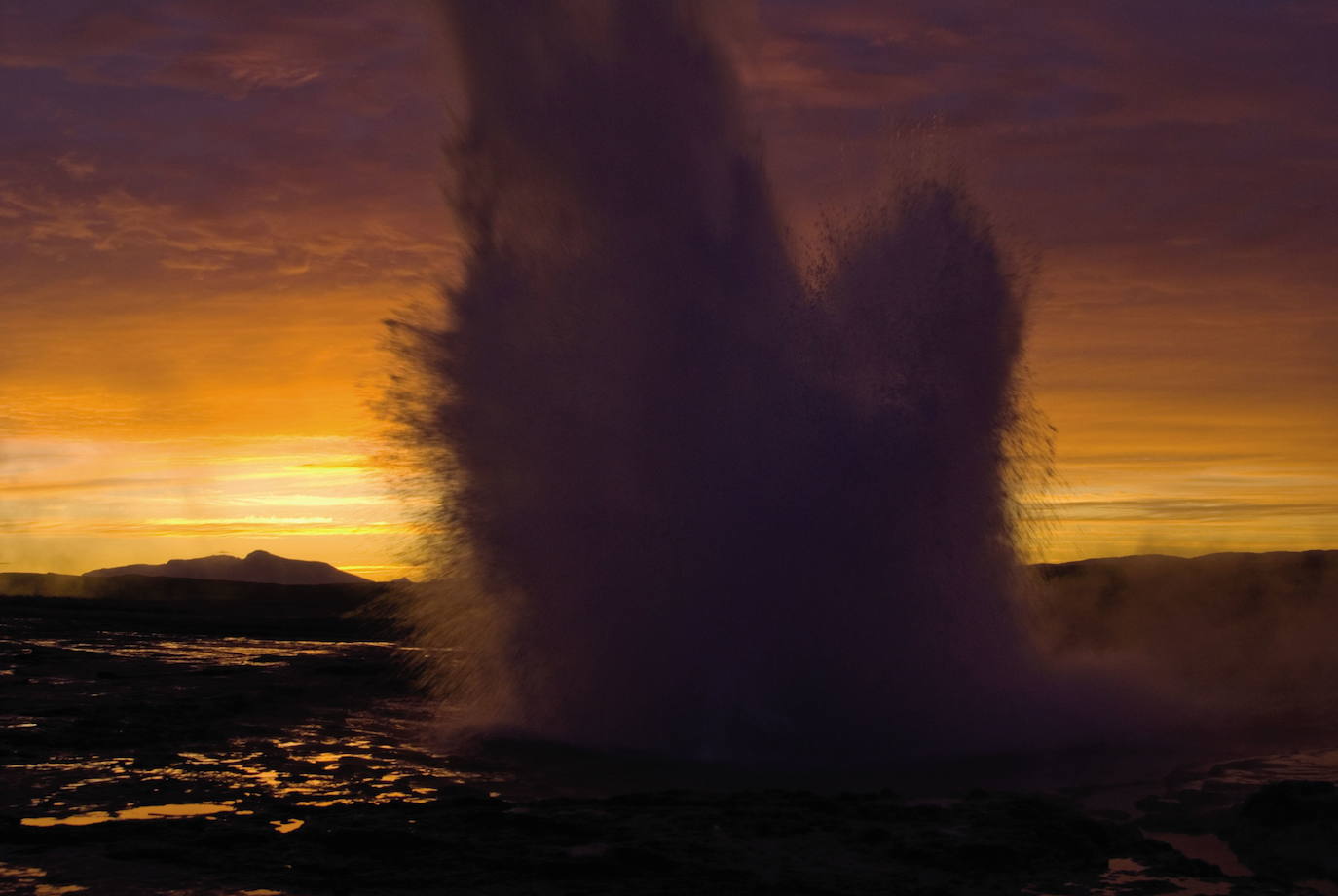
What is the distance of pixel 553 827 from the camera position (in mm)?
8633

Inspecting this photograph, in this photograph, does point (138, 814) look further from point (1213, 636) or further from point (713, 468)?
point (1213, 636)

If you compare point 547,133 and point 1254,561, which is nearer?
point 547,133

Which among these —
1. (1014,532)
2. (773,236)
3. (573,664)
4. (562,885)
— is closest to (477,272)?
(773,236)

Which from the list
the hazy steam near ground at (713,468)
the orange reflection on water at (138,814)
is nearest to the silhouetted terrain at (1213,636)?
the hazy steam near ground at (713,468)

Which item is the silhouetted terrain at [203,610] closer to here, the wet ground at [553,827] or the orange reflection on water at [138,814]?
the wet ground at [553,827]

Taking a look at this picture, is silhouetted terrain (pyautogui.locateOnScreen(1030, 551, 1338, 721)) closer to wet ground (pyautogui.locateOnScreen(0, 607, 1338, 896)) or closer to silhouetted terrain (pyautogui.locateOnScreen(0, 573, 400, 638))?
wet ground (pyautogui.locateOnScreen(0, 607, 1338, 896))

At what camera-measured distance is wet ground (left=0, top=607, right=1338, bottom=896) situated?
719 cm

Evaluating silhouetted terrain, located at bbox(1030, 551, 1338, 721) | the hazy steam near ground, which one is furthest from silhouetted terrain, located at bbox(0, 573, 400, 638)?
silhouetted terrain, located at bbox(1030, 551, 1338, 721)

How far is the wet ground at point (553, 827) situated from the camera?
7.19 meters

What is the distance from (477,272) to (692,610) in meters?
5.50

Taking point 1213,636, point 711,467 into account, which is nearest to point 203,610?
point 1213,636

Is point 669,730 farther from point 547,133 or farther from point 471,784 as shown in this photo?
point 547,133

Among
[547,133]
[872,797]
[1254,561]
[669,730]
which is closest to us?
[872,797]

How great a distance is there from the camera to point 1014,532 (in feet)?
48.2
